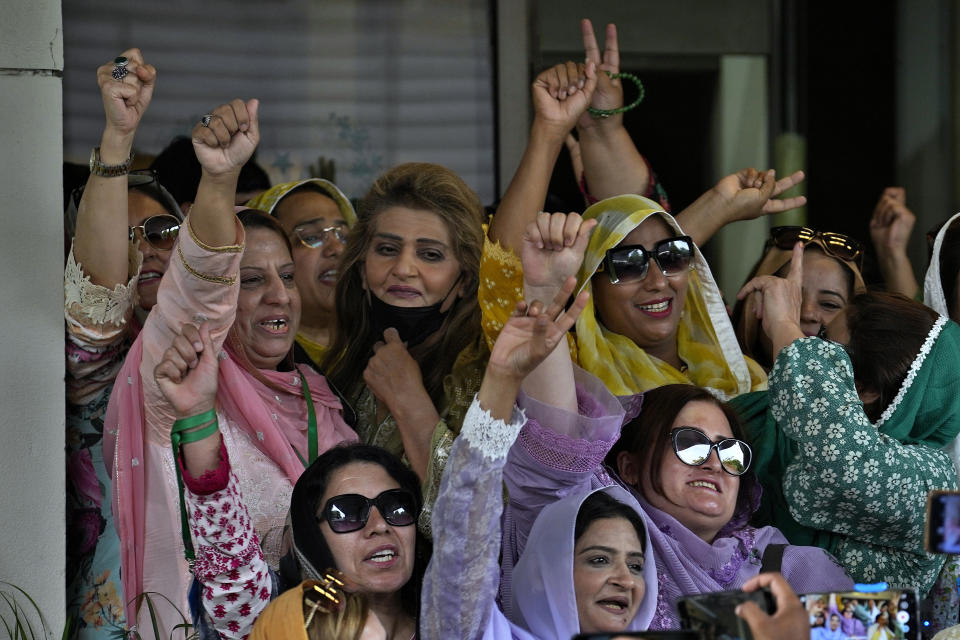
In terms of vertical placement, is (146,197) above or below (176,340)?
above

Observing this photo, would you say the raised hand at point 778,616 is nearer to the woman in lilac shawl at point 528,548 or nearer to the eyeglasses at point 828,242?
the woman in lilac shawl at point 528,548

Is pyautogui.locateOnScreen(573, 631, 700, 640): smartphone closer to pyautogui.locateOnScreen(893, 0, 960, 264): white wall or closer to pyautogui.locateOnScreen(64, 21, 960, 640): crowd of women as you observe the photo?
pyautogui.locateOnScreen(64, 21, 960, 640): crowd of women

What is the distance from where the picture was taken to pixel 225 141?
307cm

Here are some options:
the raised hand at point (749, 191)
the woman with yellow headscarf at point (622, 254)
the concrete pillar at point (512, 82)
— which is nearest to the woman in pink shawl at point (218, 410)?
the woman with yellow headscarf at point (622, 254)

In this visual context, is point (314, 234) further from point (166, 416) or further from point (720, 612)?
point (720, 612)

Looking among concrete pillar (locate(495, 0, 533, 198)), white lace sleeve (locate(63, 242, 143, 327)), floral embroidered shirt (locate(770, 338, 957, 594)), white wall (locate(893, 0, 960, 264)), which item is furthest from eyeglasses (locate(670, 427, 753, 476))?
white wall (locate(893, 0, 960, 264))

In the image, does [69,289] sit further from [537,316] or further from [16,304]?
[537,316]

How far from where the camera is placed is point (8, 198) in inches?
131

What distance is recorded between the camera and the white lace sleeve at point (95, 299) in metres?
3.26

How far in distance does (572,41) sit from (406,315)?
2484mm

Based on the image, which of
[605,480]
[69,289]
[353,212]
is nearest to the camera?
[605,480]

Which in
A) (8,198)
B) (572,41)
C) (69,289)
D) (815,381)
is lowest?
(815,381)

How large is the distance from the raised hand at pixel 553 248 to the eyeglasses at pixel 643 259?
0.69 m

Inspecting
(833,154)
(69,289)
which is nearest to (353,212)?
(69,289)
